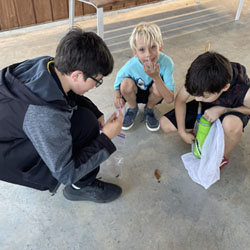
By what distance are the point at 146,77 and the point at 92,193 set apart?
0.76 metres

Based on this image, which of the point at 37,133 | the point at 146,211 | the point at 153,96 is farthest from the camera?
the point at 153,96

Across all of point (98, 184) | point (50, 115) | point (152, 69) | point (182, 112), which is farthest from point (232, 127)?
point (50, 115)

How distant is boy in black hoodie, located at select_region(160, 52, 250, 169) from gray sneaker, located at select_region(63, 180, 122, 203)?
0.52 metres

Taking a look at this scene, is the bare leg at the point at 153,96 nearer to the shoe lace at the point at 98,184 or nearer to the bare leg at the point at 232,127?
the bare leg at the point at 232,127

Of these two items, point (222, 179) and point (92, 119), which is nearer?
point (92, 119)

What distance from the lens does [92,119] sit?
119cm

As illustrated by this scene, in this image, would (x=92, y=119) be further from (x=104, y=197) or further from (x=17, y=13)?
(x=17, y=13)

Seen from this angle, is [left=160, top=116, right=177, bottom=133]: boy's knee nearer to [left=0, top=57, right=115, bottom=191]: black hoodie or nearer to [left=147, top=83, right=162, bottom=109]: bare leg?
[left=147, top=83, right=162, bottom=109]: bare leg

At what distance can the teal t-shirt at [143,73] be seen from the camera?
1.56 m

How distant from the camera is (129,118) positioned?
173 centimetres

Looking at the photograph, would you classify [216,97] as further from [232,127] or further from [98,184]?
[98,184]

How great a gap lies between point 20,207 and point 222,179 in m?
1.04

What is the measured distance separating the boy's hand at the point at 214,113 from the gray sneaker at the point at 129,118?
526 millimetres

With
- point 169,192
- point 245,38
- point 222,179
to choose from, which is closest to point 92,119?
point 169,192
